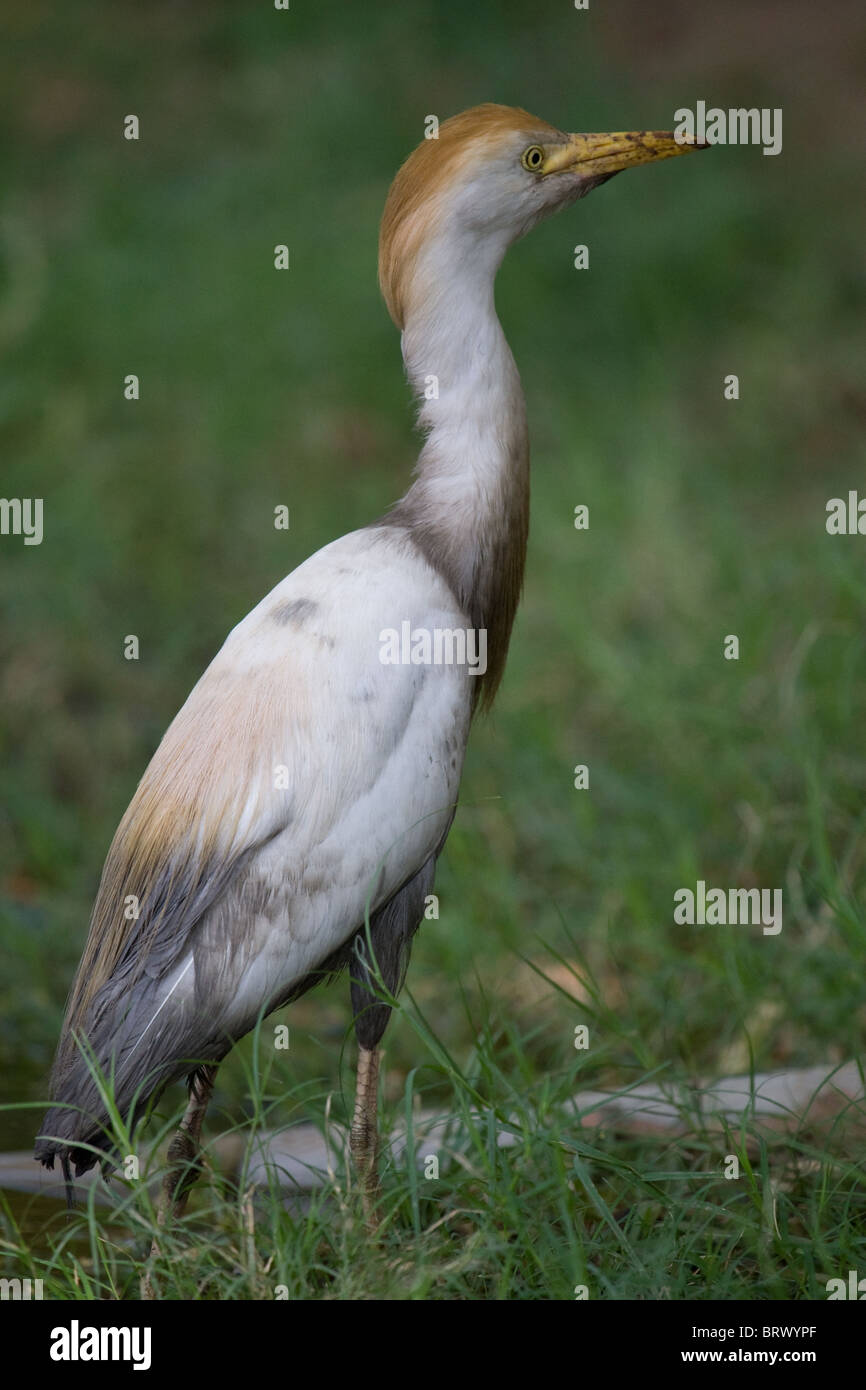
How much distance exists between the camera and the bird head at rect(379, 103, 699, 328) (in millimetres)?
2545

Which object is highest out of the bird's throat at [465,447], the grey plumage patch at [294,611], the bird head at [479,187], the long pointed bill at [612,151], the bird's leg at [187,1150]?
the long pointed bill at [612,151]

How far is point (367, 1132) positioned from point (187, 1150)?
0.35 metres

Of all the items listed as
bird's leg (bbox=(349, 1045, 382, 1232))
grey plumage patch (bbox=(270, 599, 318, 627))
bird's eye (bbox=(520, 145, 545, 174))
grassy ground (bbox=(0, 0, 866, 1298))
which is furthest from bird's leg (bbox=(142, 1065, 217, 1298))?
bird's eye (bbox=(520, 145, 545, 174))

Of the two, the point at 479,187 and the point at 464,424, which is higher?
the point at 479,187

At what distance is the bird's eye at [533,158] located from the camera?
102 inches

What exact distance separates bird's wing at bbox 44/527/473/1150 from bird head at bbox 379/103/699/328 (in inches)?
21.2

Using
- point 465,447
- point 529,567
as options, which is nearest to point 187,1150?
point 465,447

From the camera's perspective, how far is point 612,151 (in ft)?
8.84

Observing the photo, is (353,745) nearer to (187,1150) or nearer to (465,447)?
(465,447)

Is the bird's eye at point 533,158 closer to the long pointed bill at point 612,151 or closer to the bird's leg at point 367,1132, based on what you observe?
the long pointed bill at point 612,151

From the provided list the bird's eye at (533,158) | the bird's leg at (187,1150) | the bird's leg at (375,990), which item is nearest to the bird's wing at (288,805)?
the bird's leg at (375,990)

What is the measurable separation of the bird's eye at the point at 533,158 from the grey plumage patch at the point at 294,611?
0.86m
